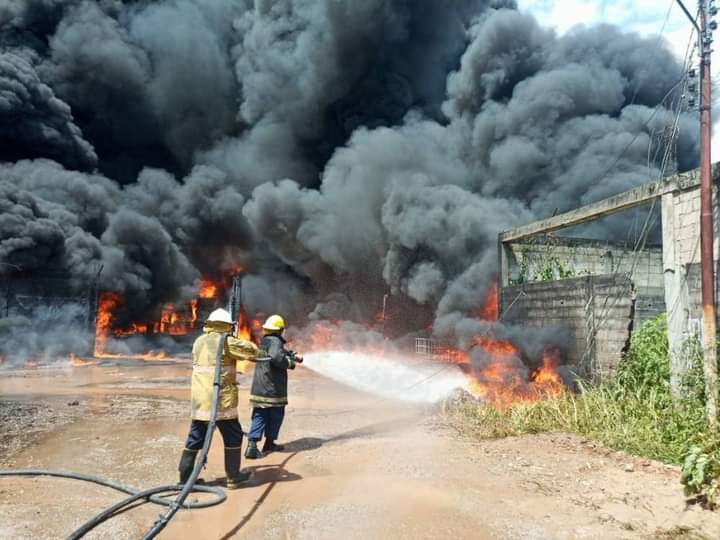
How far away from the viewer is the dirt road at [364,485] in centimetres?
400

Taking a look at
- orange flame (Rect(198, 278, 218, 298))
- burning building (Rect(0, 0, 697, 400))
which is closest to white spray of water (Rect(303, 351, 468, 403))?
burning building (Rect(0, 0, 697, 400))

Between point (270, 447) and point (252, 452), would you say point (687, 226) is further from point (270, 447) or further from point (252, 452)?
point (252, 452)

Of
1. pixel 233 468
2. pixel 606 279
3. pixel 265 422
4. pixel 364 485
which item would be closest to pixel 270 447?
pixel 265 422

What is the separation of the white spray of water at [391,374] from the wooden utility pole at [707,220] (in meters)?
4.39

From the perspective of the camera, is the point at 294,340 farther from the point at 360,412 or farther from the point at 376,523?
the point at 376,523

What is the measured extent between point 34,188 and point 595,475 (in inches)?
1290

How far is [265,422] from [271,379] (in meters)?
0.53

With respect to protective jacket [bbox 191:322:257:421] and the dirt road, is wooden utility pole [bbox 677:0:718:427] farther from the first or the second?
protective jacket [bbox 191:322:257:421]

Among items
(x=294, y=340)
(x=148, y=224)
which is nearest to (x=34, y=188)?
(x=148, y=224)

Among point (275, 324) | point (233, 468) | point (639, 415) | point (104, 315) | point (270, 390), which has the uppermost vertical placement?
point (275, 324)

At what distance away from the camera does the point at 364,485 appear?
4957 millimetres

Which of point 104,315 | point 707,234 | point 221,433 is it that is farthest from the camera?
point 104,315

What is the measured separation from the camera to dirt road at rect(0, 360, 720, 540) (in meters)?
4.00

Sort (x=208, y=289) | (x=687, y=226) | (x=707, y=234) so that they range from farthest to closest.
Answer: (x=208, y=289)
(x=687, y=226)
(x=707, y=234)
